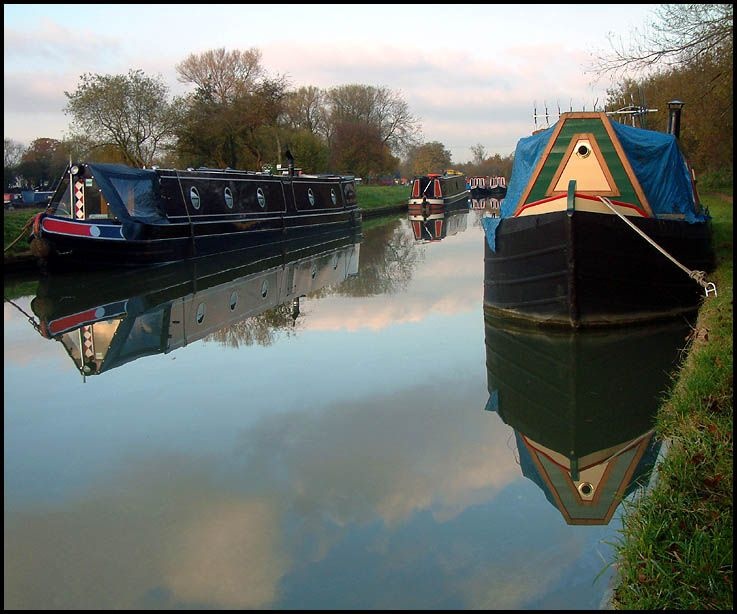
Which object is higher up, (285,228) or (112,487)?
(285,228)

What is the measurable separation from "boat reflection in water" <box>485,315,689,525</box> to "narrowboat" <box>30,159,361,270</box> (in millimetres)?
7647

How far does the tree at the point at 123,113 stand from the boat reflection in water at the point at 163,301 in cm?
1079

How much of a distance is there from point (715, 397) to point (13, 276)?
12240 mm

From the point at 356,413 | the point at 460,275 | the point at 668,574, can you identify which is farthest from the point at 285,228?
the point at 668,574

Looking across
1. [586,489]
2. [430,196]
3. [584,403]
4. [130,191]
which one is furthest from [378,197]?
[586,489]

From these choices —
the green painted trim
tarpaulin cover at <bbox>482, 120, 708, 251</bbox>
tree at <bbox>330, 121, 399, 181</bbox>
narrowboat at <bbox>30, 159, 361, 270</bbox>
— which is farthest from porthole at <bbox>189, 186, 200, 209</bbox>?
tree at <bbox>330, 121, 399, 181</bbox>

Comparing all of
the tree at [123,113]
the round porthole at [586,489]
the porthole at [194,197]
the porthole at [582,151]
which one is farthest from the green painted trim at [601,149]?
the tree at [123,113]

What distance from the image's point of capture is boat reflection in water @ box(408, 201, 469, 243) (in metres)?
22.5

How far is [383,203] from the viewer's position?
36.3m

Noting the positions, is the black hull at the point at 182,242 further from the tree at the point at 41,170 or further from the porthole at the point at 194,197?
the tree at the point at 41,170

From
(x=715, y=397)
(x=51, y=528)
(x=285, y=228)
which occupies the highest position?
(x=285, y=228)

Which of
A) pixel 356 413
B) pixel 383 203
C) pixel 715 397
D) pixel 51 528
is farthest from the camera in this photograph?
pixel 383 203

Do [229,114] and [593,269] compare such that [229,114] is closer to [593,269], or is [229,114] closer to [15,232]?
[15,232]

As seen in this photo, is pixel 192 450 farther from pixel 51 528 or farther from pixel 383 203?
pixel 383 203
